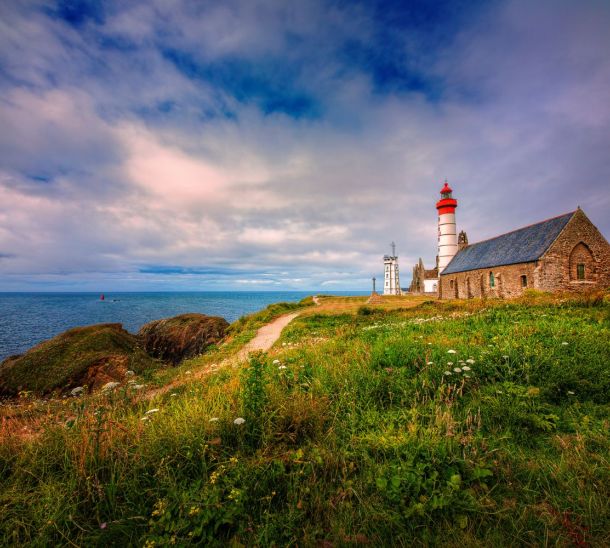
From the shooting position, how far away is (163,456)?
342 centimetres

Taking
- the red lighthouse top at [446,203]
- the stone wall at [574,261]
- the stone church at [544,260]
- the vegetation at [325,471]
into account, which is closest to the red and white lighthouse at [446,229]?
the red lighthouse top at [446,203]

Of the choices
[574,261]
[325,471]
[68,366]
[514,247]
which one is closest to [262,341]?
[68,366]

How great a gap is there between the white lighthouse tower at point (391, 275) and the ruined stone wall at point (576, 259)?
2002 inches

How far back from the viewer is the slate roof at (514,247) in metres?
25.8

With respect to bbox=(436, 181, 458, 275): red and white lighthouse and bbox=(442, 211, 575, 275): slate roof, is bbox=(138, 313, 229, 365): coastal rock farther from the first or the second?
bbox=(436, 181, 458, 275): red and white lighthouse

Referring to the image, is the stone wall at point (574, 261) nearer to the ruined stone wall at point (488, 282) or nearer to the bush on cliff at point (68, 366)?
the ruined stone wall at point (488, 282)

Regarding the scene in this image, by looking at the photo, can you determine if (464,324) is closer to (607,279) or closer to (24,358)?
(24,358)

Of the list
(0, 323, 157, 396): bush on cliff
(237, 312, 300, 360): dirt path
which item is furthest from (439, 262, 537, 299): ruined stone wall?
(0, 323, 157, 396): bush on cliff

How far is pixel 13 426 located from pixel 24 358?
12.6m

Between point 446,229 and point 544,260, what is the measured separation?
21.5m

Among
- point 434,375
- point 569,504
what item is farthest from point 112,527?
point 434,375

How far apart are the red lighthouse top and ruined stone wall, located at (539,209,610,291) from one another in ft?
67.0

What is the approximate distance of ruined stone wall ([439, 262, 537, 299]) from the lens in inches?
1052

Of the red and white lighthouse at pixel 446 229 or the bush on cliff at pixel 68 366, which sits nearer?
the bush on cliff at pixel 68 366
